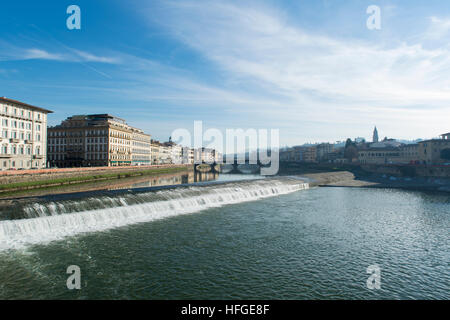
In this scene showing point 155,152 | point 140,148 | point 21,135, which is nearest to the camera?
point 21,135

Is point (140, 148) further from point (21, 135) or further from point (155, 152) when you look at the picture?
point (21, 135)

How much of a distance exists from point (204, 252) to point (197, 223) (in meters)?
8.15

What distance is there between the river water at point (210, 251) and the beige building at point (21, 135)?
3980 centimetres

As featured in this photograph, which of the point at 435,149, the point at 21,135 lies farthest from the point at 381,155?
the point at 21,135

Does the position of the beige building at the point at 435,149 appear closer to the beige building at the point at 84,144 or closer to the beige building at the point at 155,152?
the beige building at the point at 84,144

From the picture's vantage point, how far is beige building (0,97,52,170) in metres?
53.7

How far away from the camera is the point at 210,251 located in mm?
18250

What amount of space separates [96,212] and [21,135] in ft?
156

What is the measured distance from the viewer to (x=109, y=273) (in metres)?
14.7

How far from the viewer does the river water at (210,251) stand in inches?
521

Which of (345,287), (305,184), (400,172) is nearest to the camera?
(345,287)

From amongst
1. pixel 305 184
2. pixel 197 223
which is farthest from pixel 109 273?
pixel 305 184

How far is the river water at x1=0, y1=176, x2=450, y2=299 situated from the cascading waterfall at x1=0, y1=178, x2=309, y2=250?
0.10 meters
